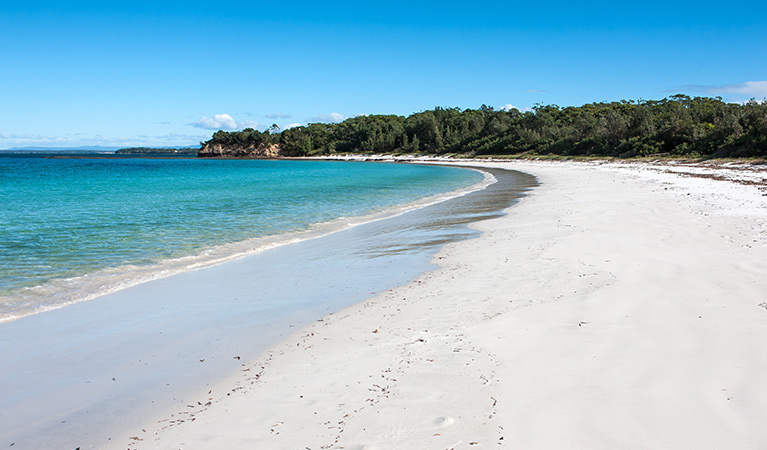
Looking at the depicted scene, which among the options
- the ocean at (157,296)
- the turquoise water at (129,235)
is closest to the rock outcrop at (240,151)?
the turquoise water at (129,235)

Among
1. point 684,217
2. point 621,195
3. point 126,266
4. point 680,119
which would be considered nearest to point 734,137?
point 680,119

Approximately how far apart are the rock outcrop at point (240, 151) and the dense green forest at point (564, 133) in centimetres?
146

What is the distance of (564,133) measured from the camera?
2731 inches

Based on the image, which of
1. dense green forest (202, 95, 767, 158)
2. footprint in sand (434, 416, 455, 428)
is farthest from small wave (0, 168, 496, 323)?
dense green forest (202, 95, 767, 158)

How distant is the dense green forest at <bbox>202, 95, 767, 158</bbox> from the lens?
3975cm

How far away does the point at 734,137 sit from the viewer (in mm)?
36812

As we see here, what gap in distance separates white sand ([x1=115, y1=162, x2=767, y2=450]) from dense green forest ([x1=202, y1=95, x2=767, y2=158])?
34.3 metres

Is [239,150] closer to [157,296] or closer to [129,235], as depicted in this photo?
[129,235]

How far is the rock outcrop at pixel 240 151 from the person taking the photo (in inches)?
5527

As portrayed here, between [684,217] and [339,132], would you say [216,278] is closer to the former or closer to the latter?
[684,217]

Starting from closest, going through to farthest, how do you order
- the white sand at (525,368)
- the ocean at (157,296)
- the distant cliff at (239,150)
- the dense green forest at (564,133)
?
1. the white sand at (525,368)
2. the ocean at (157,296)
3. the dense green forest at (564,133)
4. the distant cliff at (239,150)

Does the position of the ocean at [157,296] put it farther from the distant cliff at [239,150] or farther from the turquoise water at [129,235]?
the distant cliff at [239,150]

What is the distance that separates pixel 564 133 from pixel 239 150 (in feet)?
347

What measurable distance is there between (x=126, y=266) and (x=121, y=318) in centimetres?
339
